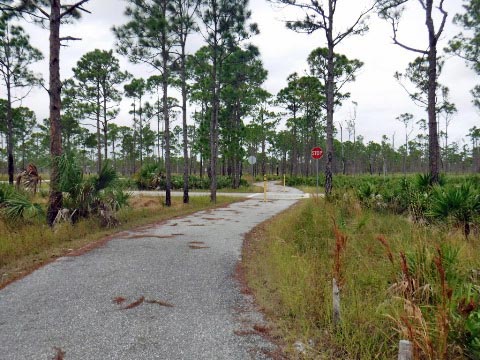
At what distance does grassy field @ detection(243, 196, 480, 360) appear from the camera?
2.28m

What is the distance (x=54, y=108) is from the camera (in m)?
8.02

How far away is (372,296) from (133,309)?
9.18 feet

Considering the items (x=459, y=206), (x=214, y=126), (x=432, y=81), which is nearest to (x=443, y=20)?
(x=432, y=81)

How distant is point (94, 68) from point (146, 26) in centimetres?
1655

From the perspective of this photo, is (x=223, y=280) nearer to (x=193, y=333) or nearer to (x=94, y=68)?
(x=193, y=333)

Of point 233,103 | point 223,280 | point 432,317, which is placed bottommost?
point 223,280

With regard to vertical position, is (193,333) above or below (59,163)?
below

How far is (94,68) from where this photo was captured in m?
26.7

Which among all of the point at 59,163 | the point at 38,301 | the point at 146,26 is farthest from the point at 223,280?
the point at 146,26

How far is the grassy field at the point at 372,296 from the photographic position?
2281 mm

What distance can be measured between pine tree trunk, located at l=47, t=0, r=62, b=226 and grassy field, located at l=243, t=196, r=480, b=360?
548 centimetres

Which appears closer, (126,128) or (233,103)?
(233,103)

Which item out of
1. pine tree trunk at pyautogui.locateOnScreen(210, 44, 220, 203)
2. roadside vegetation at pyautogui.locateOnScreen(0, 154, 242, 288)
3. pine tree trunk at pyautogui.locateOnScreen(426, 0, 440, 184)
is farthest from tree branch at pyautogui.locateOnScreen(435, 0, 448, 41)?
roadside vegetation at pyautogui.locateOnScreen(0, 154, 242, 288)

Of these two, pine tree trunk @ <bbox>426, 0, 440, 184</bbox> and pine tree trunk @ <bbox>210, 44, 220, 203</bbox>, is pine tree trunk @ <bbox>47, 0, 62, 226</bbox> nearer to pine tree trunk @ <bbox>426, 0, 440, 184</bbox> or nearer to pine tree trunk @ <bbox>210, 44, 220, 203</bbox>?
pine tree trunk @ <bbox>210, 44, 220, 203</bbox>
